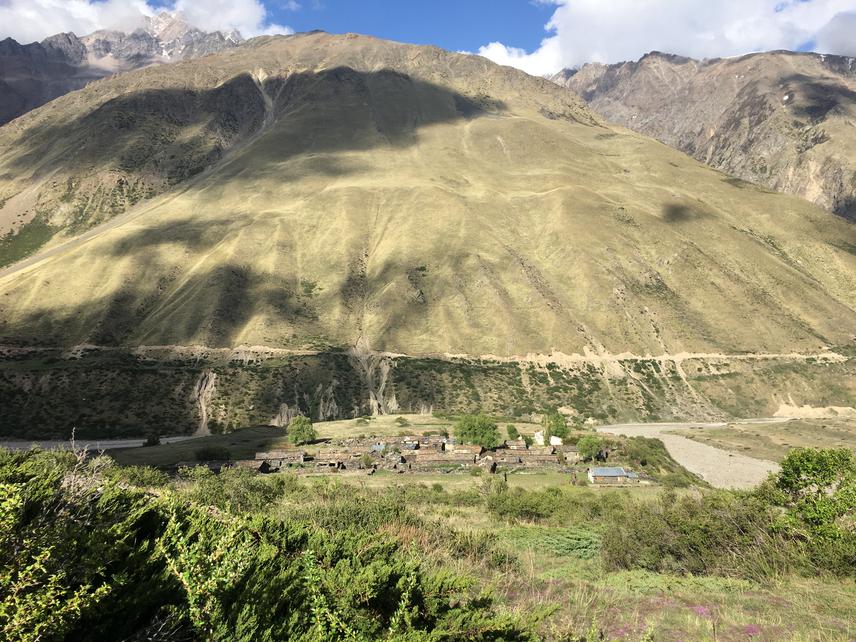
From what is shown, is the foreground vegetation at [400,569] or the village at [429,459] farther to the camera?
the village at [429,459]

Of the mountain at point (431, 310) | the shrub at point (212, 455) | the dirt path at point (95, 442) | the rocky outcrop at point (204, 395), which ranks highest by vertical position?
the mountain at point (431, 310)

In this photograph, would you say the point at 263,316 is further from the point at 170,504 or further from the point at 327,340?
the point at 170,504

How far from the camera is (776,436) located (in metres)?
84.3

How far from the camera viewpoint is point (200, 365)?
334 feet

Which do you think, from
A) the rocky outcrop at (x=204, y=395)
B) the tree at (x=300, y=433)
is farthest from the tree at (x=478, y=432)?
the rocky outcrop at (x=204, y=395)

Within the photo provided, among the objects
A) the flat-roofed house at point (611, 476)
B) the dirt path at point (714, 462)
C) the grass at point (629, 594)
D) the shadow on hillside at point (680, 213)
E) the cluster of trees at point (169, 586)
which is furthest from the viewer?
the shadow on hillside at point (680, 213)

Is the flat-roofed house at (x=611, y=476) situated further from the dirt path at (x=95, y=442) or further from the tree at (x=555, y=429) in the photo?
the dirt path at (x=95, y=442)

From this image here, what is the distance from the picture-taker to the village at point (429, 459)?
187ft

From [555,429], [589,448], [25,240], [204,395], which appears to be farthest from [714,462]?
[25,240]

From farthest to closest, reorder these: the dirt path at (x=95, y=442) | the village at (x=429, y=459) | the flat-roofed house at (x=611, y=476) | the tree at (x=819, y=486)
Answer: the dirt path at (x=95, y=442), the village at (x=429, y=459), the flat-roofed house at (x=611, y=476), the tree at (x=819, y=486)

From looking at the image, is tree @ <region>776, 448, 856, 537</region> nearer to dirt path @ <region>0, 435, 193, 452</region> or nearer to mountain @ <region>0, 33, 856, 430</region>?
mountain @ <region>0, 33, 856, 430</region>

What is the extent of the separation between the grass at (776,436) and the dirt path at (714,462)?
2.72 m

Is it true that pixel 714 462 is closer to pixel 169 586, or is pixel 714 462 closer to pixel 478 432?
pixel 478 432

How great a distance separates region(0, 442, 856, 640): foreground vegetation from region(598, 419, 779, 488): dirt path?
48738mm
